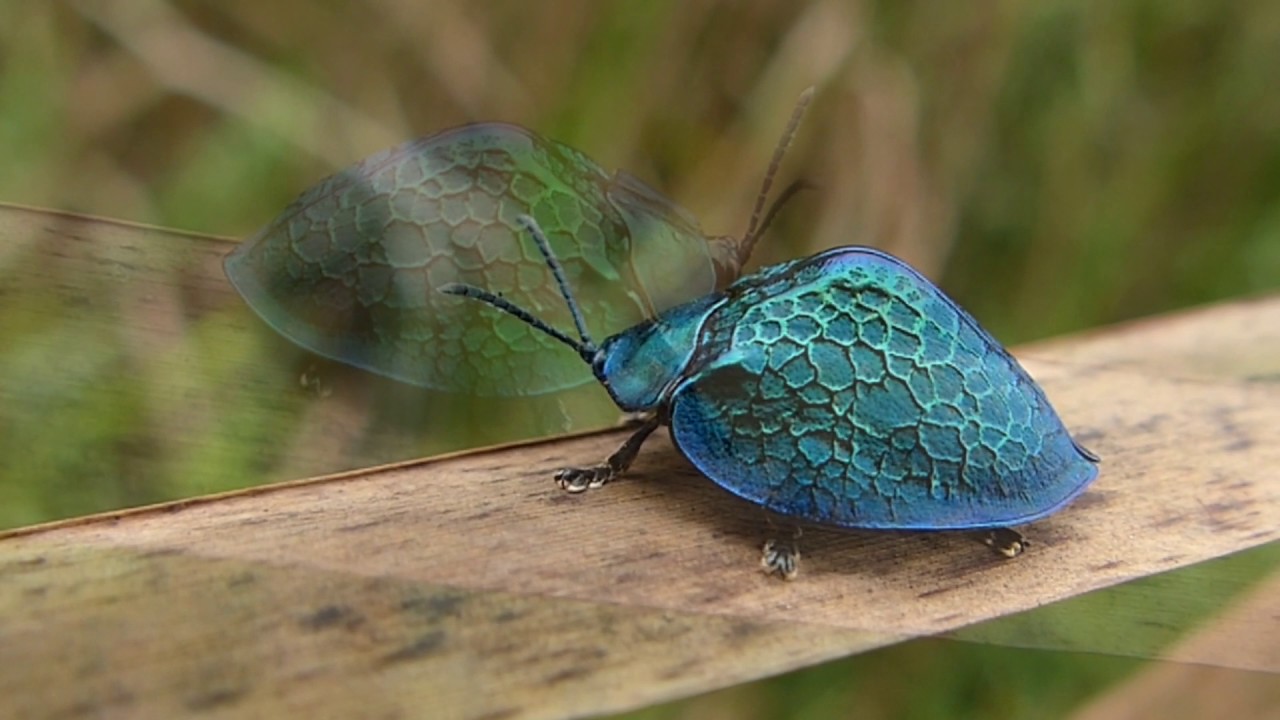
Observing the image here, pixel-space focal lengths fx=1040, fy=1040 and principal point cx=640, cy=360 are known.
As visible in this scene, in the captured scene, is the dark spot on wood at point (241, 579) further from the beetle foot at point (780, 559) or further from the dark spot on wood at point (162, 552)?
the beetle foot at point (780, 559)

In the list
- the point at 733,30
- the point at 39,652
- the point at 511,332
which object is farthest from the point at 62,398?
the point at 733,30

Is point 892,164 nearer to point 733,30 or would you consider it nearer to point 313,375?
point 733,30

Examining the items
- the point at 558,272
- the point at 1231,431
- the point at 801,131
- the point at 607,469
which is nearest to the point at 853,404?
the point at 607,469

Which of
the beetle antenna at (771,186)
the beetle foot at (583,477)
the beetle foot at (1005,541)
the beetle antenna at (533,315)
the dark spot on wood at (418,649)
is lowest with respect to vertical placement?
the beetle foot at (1005,541)

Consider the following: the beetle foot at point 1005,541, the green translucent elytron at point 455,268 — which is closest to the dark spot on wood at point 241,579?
the green translucent elytron at point 455,268

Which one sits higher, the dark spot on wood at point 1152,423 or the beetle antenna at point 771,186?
the beetle antenna at point 771,186
